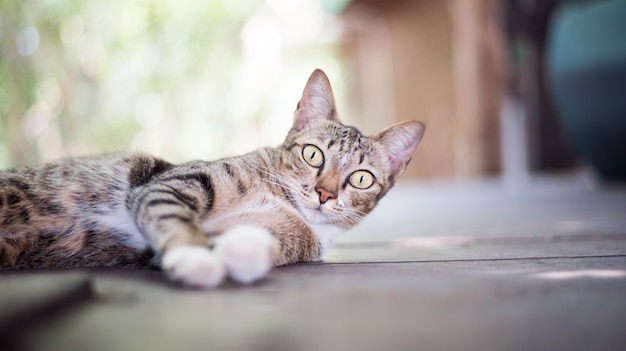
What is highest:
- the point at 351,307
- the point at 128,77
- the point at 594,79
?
the point at 128,77

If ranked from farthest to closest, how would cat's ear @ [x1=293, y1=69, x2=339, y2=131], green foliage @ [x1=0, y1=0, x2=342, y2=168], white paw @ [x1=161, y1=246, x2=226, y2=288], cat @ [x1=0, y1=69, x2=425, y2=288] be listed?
1. green foliage @ [x1=0, y1=0, x2=342, y2=168]
2. cat's ear @ [x1=293, y1=69, x2=339, y2=131]
3. cat @ [x1=0, y1=69, x2=425, y2=288]
4. white paw @ [x1=161, y1=246, x2=226, y2=288]

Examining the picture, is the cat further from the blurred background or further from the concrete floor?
the blurred background

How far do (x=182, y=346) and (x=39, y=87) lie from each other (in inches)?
248

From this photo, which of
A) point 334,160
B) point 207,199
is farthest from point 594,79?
point 207,199

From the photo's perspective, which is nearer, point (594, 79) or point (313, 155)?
point (313, 155)

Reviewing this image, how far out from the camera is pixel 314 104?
7.89 feet

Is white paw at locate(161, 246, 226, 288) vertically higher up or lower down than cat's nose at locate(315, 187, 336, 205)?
lower down

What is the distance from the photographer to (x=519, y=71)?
27.9 feet

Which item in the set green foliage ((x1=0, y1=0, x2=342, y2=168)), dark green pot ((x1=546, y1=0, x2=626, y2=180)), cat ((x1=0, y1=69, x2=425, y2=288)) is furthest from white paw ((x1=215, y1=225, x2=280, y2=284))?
dark green pot ((x1=546, y1=0, x2=626, y2=180))

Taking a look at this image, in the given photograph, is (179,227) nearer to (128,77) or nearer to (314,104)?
(314,104)

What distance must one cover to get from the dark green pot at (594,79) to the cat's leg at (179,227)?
186 inches

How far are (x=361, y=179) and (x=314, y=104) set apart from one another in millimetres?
436

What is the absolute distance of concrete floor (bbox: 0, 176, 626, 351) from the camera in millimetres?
948

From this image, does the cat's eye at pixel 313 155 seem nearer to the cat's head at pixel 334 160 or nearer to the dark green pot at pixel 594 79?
the cat's head at pixel 334 160
